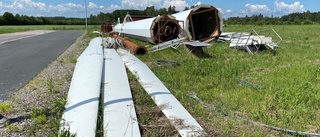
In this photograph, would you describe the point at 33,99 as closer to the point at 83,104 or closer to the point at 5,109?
the point at 5,109

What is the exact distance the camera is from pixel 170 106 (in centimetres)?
354

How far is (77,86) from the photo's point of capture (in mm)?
4137

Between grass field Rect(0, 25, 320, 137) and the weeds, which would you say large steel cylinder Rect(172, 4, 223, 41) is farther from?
the weeds

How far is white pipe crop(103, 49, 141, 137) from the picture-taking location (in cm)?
281

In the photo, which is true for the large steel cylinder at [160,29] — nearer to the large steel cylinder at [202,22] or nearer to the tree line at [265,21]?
the large steel cylinder at [202,22]

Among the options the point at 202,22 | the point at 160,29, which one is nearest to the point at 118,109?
the point at 160,29

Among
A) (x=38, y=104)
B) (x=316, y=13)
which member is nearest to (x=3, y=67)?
(x=38, y=104)

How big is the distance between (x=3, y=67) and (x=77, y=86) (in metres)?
4.25

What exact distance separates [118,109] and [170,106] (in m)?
0.70

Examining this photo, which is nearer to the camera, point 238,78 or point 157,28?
point 238,78

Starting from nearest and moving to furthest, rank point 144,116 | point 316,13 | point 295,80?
1. point 144,116
2. point 295,80
3. point 316,13

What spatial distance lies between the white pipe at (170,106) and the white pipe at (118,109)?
0.39 m

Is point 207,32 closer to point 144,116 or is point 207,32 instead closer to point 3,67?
point 3,67

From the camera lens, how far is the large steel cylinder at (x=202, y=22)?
1115 centimetres
